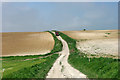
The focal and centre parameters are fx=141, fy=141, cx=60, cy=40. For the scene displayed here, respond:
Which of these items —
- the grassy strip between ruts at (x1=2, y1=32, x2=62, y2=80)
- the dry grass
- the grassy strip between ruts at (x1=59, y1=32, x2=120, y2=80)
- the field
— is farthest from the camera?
the dry grass

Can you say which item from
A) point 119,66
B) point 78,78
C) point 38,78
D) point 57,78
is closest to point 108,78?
point 119,66

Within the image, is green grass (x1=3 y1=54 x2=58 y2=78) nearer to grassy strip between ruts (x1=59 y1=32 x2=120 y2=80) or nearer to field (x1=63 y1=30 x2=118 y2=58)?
grassy strip between ruts (x1=59 y1=32 x2=120 y2=80)

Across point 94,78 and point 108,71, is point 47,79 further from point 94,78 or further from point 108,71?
point 108,71

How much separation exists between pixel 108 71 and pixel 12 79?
10760 millimetres

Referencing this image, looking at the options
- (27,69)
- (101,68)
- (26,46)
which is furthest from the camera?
(26,46)

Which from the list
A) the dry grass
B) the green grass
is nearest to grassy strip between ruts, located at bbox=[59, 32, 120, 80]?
the green grass

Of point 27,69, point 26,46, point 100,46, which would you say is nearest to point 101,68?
point 27,69

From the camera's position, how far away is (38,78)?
55.9 feet

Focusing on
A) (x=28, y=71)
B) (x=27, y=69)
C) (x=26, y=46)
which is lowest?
(x=26, y=46)

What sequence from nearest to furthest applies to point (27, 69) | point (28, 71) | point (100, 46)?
1. point (28, 71)
2. point (27, 69)
3. point (100, 46)

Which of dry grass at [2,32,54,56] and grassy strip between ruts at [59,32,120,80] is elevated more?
grassy strip between ruts at [59,32,120,80]

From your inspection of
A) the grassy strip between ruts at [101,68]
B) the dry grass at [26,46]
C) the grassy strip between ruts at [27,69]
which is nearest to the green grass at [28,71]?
the grassy strip between ruts at [27,69]

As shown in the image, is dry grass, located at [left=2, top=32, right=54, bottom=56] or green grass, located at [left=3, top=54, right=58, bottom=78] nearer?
green grass, located at [left=3, top=54, right=58, bottom=78]

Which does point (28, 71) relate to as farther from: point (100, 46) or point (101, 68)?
point (100, 46)
